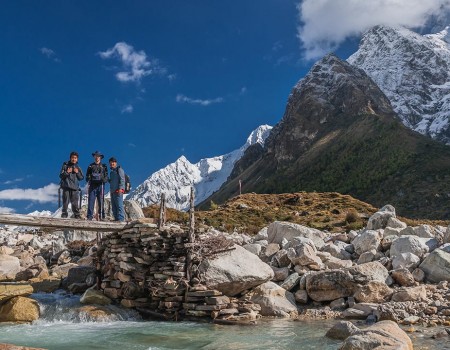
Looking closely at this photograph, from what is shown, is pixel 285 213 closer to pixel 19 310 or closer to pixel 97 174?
pixel 97 174

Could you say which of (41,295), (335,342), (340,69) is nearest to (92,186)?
(41,295)

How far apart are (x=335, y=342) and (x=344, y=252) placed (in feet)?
33.8

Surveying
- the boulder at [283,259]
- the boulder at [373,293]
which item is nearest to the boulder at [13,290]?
the boulder at [283,259]

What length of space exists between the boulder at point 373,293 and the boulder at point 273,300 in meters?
2.27

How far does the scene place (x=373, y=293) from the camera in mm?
16203

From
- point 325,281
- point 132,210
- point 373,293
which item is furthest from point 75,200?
point 132,210

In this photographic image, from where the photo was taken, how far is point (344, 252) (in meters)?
21.6

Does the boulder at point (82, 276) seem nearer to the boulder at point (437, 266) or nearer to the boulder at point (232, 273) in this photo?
the boulder at point (232, 273)

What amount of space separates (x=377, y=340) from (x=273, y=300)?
292 inches

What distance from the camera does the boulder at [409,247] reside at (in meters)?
19.4

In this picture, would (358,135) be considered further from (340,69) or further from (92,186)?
(92,186)

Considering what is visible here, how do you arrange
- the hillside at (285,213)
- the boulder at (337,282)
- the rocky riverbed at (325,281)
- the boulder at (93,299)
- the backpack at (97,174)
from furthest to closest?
the hillside at (285,213) → the backpack at (97,174) → the boulder at (93,299) → the boulder at (337,282) → the rocky riverbed at (325,281)

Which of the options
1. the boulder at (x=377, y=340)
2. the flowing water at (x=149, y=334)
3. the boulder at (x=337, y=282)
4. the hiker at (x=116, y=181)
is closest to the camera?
the boulder at (x=377, y=340)

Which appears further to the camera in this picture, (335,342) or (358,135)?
(358,135)
